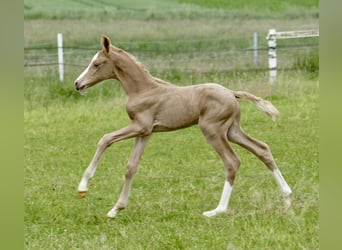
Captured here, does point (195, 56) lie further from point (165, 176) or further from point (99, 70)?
point (99, 70)

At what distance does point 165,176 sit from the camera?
748 centimetres

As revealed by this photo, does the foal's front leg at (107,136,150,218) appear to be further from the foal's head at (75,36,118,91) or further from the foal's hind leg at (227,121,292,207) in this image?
the foal's hind leg at (227,121,292,207)

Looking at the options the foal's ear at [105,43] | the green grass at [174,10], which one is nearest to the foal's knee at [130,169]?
the foal's ear at [105,43]

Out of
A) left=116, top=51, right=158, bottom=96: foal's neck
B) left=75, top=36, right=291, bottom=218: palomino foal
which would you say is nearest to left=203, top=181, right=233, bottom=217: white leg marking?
left=75, top=36, right=291, bottom=218: palomino foal

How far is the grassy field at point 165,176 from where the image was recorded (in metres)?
4.74

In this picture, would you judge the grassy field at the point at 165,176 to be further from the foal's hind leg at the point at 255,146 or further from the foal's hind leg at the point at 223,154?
the foal's hind leg at the point at 255,146

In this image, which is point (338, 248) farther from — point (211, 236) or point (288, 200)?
point (288, 200)

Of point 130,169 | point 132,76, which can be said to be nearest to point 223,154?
point 130,169

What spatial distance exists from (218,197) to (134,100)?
Answer: 1321 mm

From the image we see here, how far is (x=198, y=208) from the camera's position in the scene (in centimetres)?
576

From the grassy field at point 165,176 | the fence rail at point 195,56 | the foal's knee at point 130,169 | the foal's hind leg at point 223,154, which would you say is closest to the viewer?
the grassy field at point 165,176

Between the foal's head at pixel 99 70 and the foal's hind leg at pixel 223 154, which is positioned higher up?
the foal's head at pixel 99 70

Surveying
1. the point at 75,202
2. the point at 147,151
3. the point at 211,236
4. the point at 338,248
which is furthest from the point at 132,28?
the point at 338,248

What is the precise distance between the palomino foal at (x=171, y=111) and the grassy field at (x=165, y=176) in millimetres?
357
